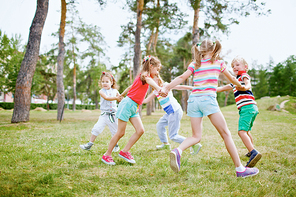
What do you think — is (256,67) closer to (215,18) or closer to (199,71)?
(215,18)

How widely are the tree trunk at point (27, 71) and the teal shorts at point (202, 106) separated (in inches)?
344

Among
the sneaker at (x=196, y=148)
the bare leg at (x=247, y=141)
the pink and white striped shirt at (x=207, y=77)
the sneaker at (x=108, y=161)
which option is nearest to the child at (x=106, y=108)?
the sneaker at (x=108, y=161)

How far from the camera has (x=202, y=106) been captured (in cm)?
288

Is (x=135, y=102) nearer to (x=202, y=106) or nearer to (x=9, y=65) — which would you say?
(x=202, y=106)

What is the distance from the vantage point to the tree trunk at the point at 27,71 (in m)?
9.09

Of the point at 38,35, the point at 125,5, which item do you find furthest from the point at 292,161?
the point at 125,5

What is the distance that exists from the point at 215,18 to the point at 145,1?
5946 millimetres

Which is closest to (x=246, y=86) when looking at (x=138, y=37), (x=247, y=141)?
(x=247, y=141)

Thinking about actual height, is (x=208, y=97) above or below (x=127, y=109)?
Result: above

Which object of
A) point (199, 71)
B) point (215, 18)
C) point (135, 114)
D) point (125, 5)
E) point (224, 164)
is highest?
point (125, 5)

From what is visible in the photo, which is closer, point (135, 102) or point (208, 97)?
point (208, 97)

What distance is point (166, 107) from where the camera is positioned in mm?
4633

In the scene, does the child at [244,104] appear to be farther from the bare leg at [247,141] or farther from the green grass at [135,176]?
the green grass at [135,176]

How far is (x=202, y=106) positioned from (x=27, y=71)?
9.05m
